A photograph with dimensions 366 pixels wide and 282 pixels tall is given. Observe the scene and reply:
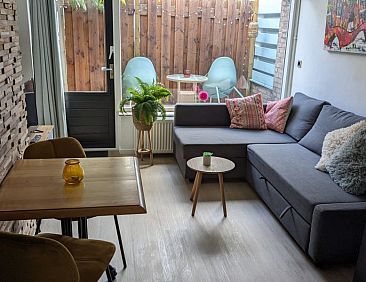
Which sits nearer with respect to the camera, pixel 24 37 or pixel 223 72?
pixel 24 37

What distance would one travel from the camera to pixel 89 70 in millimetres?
4367

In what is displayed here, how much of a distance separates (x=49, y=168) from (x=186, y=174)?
6.23 ft

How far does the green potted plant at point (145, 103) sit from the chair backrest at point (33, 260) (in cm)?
279

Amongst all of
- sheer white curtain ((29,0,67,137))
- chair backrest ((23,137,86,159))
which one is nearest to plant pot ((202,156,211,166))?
chair backrest ((23,137,86,159))

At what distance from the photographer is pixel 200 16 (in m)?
4.60

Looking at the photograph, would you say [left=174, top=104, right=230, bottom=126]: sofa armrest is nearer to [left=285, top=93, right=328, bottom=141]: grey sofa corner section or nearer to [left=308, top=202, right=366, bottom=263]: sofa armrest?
[left=285, top=93, right=328, bottom=141]: grey sofa corner section

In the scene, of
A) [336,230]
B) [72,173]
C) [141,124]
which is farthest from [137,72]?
[336,230]

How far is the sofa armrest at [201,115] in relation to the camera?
14.3 feet

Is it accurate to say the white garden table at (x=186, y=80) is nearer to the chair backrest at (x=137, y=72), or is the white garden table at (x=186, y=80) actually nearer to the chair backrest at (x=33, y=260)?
the chair backrest at (x=137, y=72)

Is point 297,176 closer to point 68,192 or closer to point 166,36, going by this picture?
point 68,192

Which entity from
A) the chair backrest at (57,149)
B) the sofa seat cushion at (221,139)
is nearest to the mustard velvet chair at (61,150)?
the chair backrest at (57,149)

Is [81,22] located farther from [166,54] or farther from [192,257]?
[192,257]

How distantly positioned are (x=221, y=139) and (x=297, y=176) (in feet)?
3.56

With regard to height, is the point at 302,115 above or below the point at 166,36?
below
